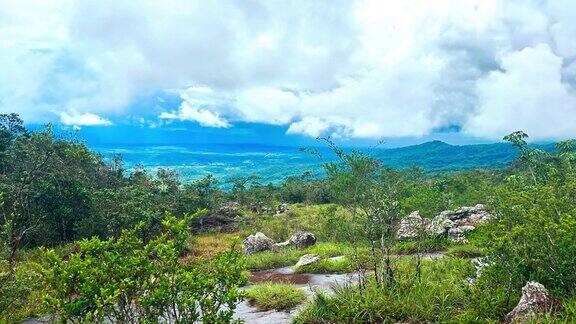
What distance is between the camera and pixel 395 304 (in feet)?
39.3

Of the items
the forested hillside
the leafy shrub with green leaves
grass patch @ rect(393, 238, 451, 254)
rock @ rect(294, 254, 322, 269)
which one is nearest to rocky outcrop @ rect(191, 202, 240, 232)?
the forested hillside

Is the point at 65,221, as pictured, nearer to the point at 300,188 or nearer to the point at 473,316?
the point at 473,316

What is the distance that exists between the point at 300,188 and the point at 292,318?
187 feet

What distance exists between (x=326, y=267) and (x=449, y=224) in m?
8.49

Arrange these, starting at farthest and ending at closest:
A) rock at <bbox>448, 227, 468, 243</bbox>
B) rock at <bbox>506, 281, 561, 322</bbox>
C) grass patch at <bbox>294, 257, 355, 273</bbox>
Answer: rock at <bbox>448, 227, 468, 243</bbox> → grass patch at <bbox>294, 257, 355, 273</bbox> → rock at <bbox>506, 281, 561, 322</bbox>

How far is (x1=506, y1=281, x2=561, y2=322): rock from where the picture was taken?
10.2 m

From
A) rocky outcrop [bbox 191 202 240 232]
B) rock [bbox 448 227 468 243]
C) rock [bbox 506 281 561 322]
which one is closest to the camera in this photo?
rock [bbox 506 281 561 322]

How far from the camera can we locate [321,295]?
12.7 meters

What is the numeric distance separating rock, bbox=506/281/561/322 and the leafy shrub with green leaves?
6029 millimetres

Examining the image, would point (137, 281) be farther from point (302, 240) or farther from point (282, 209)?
point (282, 209)

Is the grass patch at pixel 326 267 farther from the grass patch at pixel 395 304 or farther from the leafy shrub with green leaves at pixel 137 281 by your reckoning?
the leafy shrub with green leaves at pixel 137 281

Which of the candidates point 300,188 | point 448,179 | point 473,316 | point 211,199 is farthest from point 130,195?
point 300,188

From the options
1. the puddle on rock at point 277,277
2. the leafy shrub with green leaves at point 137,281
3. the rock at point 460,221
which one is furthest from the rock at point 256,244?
the leafy shrub with green leaves at point 137,281

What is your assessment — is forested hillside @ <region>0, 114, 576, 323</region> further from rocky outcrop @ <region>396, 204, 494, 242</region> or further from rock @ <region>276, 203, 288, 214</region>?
rock @ <region>276, 203, 288, 214</region>
